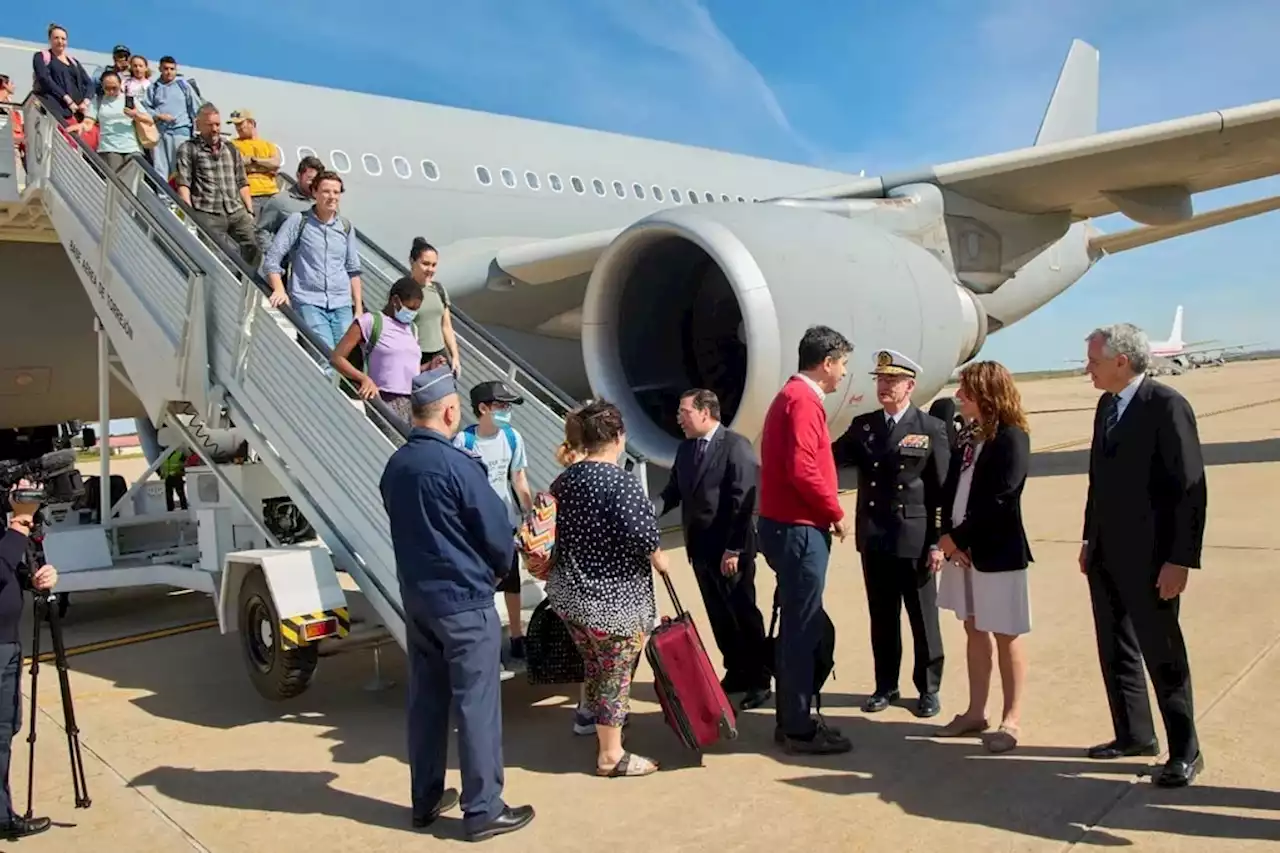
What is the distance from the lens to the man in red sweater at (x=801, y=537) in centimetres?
331

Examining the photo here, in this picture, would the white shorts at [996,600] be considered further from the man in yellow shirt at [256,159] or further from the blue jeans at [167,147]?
the blue jeans at [167,147]

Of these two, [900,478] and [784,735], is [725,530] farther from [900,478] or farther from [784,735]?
[784,735]

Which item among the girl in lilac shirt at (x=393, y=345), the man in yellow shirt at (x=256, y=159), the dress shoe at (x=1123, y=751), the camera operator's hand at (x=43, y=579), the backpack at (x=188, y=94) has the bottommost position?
the dress shoe at (x=1123, y=751)

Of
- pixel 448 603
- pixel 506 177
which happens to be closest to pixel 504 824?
pixel 448 603

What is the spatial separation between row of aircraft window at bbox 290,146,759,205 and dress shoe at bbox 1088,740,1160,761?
5.32 metres

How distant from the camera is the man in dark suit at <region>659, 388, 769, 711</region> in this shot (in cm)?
394

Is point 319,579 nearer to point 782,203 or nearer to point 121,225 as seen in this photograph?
point 121,225

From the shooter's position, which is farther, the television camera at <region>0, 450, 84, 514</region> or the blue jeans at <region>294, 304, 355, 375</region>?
the blue jeans at <region>294, 304, 355, 375</region>

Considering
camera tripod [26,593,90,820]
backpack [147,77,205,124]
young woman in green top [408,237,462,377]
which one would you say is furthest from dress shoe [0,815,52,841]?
backpack [147,77,205,124]

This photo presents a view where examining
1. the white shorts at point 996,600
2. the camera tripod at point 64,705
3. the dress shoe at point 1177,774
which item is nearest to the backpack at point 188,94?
the camera tripod at point 64,705

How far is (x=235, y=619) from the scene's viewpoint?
429 cm

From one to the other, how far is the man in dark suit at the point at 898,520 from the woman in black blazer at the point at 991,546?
23 centimetres

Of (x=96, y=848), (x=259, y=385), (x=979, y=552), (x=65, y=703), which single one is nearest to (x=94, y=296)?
(x=259, y=385)

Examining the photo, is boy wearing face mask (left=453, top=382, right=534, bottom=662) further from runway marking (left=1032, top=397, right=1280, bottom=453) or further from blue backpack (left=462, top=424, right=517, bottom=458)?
runway marking (left=1032, top=397, right=1280, bottom=453)
